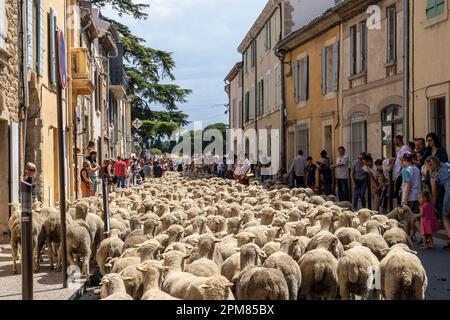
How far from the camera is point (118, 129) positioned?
4956 centimetres

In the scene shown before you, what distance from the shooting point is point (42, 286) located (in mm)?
9953

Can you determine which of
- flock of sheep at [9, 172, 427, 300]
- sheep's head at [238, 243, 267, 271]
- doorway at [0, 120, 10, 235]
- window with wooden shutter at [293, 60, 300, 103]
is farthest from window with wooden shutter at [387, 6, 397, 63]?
sheep's head at [238, 243, 267, 271]

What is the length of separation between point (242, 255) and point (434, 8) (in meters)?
11.8

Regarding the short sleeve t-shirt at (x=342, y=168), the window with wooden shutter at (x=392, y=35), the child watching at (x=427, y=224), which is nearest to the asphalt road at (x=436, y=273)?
the child watching at (x=427, y=224)

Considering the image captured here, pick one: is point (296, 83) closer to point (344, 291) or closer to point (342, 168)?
point (342, 168)

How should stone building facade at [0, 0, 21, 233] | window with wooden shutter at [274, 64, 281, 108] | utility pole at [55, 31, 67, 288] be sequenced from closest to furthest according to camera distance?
utility pole at [55, 31, 67, 288], stone building facade at [0, 0, 21, 233], window with wooden shutter at [274, 64, 281, 108]

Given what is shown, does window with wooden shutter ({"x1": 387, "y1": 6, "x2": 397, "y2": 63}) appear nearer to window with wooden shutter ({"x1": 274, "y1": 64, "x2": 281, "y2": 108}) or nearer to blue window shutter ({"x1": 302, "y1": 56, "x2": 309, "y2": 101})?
blue window shutter ({"x1": 302, "y1": 56, "x2": 309, "y2": 101})

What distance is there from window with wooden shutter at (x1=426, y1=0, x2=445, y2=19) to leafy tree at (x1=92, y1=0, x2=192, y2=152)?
31.6 meters

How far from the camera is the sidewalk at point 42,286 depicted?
916 cm

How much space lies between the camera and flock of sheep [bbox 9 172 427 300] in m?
7.31

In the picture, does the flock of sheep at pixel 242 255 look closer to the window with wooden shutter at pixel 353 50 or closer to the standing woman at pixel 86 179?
the standing woman at pixel 86 179

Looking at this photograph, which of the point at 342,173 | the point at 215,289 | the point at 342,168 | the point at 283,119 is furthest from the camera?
the point at 283,119

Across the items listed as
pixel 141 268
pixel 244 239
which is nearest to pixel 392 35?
pixel 244 239

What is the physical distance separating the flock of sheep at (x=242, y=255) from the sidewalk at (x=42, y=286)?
0.31 m
